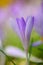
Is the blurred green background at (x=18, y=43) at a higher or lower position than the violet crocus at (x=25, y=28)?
lower

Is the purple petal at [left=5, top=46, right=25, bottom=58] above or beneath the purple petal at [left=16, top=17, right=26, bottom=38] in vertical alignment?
beneath

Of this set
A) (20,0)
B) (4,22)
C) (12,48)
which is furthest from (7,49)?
(20,0)

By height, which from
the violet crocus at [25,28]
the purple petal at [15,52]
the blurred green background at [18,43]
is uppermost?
the violet crocus at [25,28]

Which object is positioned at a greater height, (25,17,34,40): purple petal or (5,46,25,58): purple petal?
(25,17,34,40): purple petal

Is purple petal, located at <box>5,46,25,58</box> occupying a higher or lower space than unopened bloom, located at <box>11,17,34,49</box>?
lower

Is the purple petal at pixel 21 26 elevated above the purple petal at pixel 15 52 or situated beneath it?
elevated above

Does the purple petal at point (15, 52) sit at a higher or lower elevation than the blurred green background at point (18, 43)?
higher

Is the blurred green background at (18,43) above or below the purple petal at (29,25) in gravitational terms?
below

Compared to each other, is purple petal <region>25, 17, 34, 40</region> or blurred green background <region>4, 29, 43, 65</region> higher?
purple petal <region>25, 17, 34, 40</region>

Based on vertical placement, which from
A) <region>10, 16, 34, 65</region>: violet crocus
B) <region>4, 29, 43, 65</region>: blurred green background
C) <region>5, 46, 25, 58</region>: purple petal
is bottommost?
<region>4, 29, 43, 65</region>: blurred green background

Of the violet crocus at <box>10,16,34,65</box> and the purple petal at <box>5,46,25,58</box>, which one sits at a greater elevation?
the violet crocus at <box>10,16,34,65</box>

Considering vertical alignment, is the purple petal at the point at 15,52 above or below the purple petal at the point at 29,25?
below
